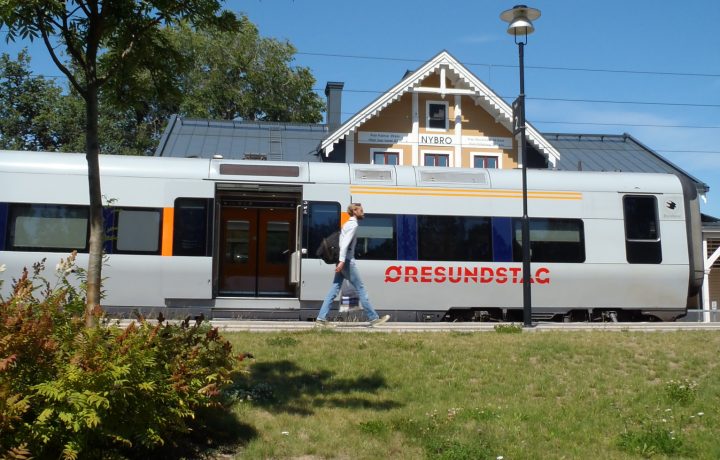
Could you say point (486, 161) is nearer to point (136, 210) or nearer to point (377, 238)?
point (377, 238)

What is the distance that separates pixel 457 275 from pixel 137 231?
600cm

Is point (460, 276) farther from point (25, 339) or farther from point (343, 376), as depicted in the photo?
point (25, 339)

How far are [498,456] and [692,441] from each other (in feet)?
5.39

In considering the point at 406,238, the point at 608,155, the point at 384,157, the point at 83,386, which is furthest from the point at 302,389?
the point at 608,155

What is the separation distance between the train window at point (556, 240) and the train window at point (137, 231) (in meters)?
6.80

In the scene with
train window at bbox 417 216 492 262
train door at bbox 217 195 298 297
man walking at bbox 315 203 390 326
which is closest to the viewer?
man walking at bbox 315 203 390 326

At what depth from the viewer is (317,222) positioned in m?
12.9

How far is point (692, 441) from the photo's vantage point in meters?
5.37

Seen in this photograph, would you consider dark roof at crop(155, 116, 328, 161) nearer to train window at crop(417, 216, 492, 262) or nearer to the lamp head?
train window at crop(417, 216, 492, 262)

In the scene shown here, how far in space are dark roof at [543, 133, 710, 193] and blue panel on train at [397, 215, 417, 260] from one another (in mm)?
13523

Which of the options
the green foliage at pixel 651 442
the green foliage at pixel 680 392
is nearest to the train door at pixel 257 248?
the green foliage at pixel 680 392

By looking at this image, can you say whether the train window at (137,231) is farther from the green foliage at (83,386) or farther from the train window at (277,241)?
the green foliage at (83,386)

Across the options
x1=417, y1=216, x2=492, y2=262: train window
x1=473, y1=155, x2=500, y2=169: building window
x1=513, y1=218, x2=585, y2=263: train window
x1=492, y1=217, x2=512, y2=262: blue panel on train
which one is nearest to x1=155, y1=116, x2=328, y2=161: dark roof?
x1=473, y1=155, x2=500, y2=169: building window

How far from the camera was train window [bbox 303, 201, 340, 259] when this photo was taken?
503 inches
